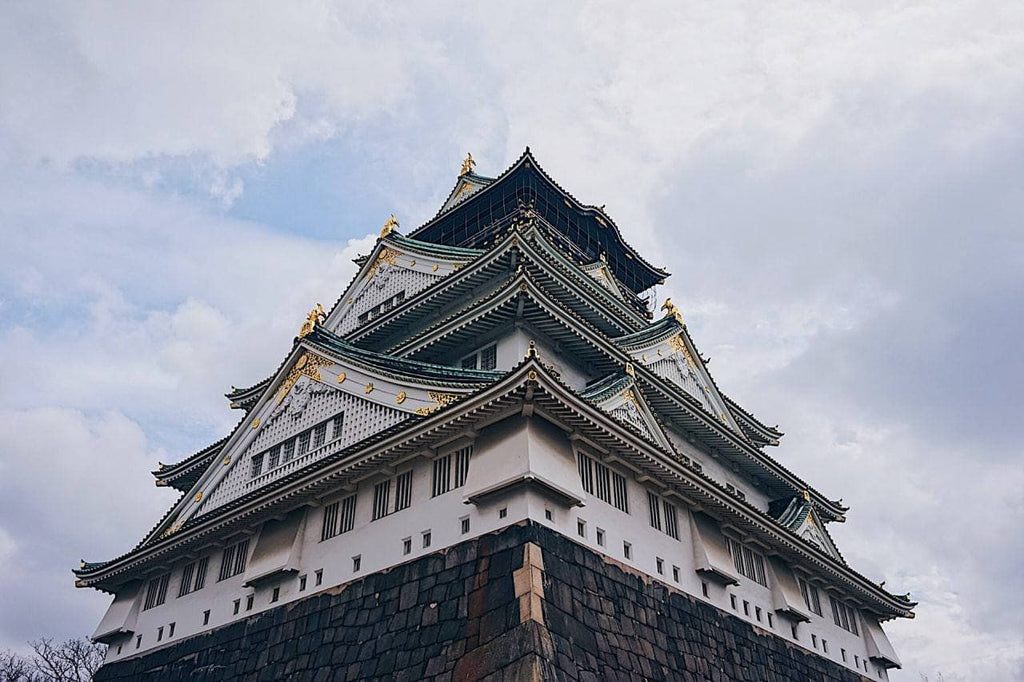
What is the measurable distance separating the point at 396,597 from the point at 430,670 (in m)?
2.28

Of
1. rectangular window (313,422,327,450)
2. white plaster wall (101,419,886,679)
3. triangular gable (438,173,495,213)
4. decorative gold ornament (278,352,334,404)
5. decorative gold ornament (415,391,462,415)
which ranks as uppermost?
triangular gable (438,173,495,213)

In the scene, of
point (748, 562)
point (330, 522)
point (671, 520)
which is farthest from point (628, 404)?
point (330, 522)

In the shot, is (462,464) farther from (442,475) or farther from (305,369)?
(305,369)

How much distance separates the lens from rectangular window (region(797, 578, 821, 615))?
86.5ft

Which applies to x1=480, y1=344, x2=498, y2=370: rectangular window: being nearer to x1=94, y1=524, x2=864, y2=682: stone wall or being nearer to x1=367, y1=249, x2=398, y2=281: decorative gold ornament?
x1=94, y1=524, x2=864, y2=682: stone wall

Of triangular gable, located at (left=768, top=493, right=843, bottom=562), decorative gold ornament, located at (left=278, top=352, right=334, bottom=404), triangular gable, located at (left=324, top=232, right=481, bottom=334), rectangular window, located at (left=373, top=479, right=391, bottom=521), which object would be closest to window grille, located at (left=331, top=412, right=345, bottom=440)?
decorative gold ornament, located at (left=278, top=352, right=334, bottom=404)

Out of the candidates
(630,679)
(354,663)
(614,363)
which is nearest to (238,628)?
(354,663)

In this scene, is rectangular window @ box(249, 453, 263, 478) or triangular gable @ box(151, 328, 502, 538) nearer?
triangular gable @ box(151, 328, 502, 538)

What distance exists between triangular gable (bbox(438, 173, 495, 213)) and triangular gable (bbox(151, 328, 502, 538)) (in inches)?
669

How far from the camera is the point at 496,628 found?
15773 millimetres

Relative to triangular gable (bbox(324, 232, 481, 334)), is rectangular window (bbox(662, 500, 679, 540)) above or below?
below

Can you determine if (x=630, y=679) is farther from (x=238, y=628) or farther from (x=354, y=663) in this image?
(x=238, y=628)

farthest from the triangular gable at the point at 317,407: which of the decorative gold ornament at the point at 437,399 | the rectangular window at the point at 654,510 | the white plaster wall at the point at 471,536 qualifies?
the rectangular window at the point at 654,510

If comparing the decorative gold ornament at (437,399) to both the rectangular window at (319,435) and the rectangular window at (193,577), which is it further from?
the rectangular window at (193,577)
